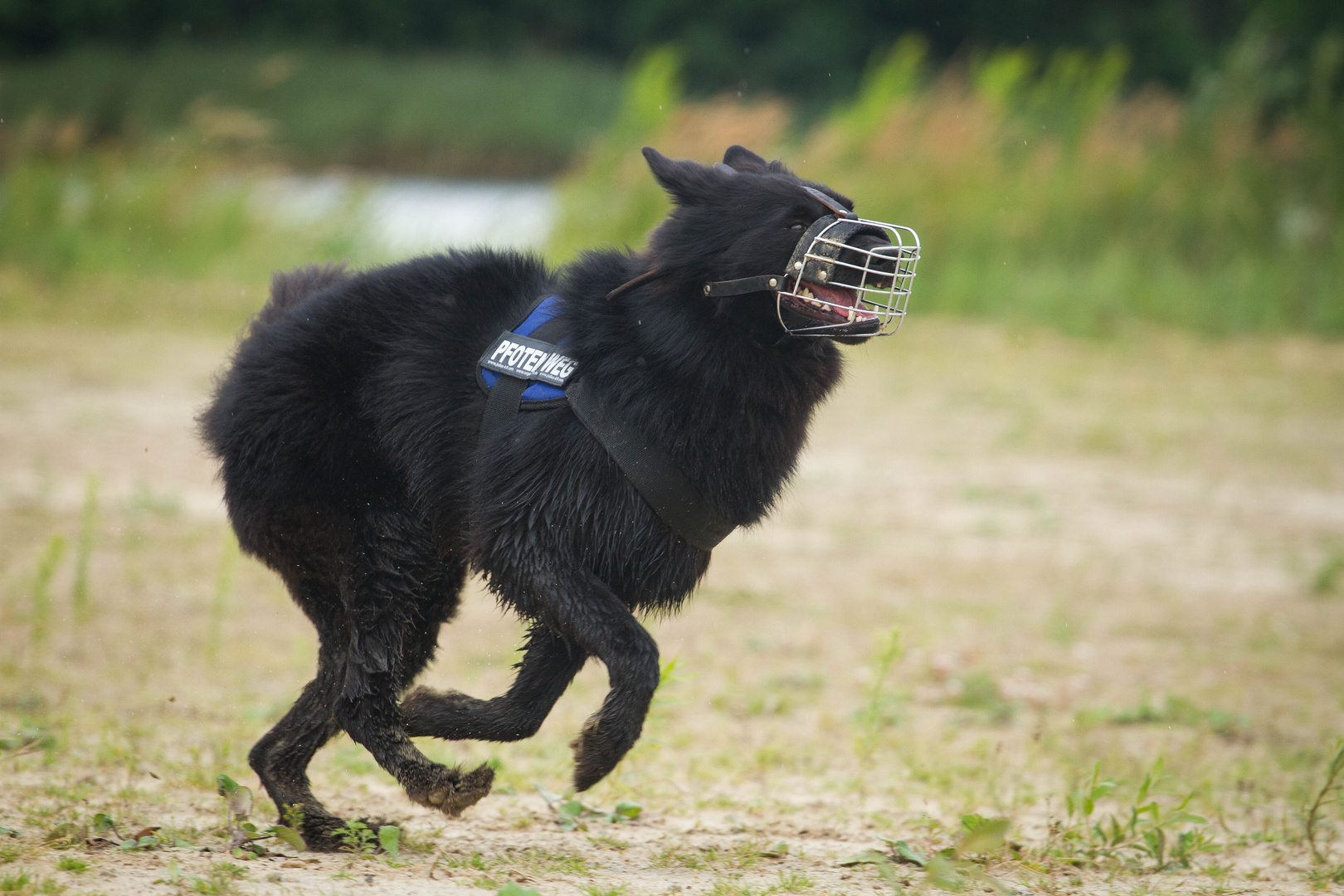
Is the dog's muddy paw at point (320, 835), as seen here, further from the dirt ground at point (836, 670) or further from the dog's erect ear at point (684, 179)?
the dog's erect ear at point (684, 179)

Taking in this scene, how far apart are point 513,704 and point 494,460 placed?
62 centimetres

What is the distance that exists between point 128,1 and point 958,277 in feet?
65.5

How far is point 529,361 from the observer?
292 cm

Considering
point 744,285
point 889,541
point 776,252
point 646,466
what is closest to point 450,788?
point 646,466

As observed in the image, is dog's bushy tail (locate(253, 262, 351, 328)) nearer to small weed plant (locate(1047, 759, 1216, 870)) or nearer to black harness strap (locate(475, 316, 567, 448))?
black harness strap (locate(475, 316, 567, 448))

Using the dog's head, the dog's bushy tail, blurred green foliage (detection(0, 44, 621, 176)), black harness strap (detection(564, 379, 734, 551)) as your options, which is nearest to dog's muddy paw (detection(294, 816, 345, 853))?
black harness strap (detection(564, 379, 734, 551))

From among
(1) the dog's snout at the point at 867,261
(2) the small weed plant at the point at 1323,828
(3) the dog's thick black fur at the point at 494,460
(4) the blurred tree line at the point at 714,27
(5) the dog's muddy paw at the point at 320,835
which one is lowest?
(5) the dog's muddy paw at the point at 320,835

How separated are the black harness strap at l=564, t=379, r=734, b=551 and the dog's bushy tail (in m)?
0.92

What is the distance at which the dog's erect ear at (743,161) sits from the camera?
317 cm

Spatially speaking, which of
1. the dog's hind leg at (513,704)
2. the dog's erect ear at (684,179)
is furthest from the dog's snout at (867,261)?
the dog's hind leg at (513,704)

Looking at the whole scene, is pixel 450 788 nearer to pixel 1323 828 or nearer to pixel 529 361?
pixel 529 361

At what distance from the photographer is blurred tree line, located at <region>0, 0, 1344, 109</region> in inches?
894

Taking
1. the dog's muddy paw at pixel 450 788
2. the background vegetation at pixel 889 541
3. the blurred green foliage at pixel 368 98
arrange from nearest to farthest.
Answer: the dog's muddy paw at pixel 450 788 → the background vegetation at pixel 889 541 → the blurred green foliage at pixel 368 98

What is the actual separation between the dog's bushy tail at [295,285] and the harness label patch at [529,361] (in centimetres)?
64
